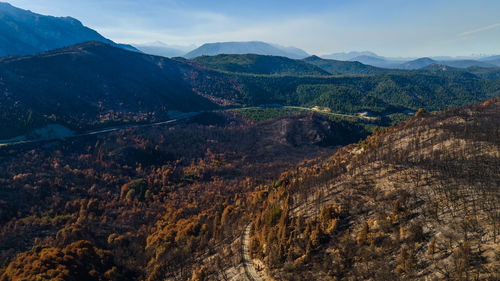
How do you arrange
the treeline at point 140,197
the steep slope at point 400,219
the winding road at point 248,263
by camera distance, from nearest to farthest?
the steep slope at point 400,219, the winding road at point 248,263, the treeline at point 140,197

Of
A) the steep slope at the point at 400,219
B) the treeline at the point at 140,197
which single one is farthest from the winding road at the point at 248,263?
the treeline at the point at 140,197

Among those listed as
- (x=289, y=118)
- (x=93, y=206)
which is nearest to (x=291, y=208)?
(x=93, y=206)

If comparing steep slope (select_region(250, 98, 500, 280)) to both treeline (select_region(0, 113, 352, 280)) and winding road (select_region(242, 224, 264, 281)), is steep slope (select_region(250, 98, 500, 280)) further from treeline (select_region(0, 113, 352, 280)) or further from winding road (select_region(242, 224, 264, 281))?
treeline (select_region(0, 113, 352, 280))

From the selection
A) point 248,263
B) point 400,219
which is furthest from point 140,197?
point 400,219

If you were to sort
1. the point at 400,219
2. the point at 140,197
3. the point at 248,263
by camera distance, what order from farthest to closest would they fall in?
1. the point at 140,197
2. the point at 248,263
3. the point at 400,219

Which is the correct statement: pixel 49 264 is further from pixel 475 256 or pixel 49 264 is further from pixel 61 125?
pixel 61 125

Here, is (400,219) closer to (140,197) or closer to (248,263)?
(248,263)

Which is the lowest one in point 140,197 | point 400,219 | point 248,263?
point 140,197

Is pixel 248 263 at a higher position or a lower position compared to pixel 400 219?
lower

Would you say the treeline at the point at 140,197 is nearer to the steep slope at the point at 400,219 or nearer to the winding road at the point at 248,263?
the winding road at the point at 248,263
